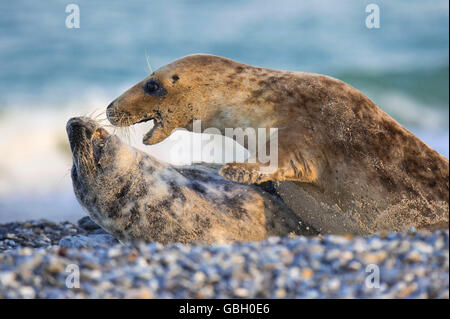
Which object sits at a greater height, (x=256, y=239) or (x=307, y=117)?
(x=307, y=117)

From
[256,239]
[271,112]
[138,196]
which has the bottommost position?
[256,239]

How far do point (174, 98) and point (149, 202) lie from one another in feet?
3.37

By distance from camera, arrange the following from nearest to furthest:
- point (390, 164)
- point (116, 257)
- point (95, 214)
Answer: point (116, 257)
point (390, 164)
point (95, 214)

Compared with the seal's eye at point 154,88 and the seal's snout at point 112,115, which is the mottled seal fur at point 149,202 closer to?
the seal's snout at point 112,115

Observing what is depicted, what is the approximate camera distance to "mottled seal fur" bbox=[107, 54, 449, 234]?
501 centimetres

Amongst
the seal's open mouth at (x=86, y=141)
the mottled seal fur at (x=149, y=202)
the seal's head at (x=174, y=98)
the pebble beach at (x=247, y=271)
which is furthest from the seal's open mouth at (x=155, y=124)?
the pebble beach at (x=247, y=271)

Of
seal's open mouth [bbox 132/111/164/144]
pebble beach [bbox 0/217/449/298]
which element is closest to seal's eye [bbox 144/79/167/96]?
seal's open mouth [bbox 132/111/164/144]

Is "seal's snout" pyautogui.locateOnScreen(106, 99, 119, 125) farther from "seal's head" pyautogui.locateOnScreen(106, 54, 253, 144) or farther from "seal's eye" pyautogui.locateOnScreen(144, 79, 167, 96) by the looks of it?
"seal's eye" pyautogui.locateOnScreen(144, 79, 167, 96)

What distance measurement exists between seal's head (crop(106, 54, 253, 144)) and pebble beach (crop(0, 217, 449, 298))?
1.92 m

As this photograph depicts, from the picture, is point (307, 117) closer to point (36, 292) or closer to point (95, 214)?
point (95, 214)
